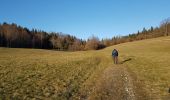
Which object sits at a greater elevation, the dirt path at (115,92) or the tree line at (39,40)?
the tree line at (39,40)

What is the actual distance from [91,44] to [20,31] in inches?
1701

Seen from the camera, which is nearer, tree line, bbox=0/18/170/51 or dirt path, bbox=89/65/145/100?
dirt path, bbox=89/65/145/100

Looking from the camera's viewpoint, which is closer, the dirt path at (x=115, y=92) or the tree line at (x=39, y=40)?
the dirt path at (x=115, y=92)

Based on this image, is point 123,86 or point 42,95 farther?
point 123,86

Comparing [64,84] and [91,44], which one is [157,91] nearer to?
[64,84]

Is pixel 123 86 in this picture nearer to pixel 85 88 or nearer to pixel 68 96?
pixel 85 88

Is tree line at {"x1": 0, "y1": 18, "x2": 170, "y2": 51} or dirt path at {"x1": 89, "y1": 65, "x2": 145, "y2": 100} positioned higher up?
tree line at {"x1": 0, "y1": 18, "x2": 170, "y2": 51}

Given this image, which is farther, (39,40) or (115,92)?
(39,40)

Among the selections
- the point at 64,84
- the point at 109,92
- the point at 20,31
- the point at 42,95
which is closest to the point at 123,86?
the point at 109,92

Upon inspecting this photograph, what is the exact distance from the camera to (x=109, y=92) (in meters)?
16.8

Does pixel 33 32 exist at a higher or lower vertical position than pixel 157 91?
higher

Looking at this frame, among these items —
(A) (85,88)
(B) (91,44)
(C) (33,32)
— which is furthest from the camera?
(C) (33,32)

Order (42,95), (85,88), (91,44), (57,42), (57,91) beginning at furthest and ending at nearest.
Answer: (57,42) → (91,44) → (85,88) → (57,91) → (42,95)

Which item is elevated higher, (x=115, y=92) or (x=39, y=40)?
(x=39, y=40)
